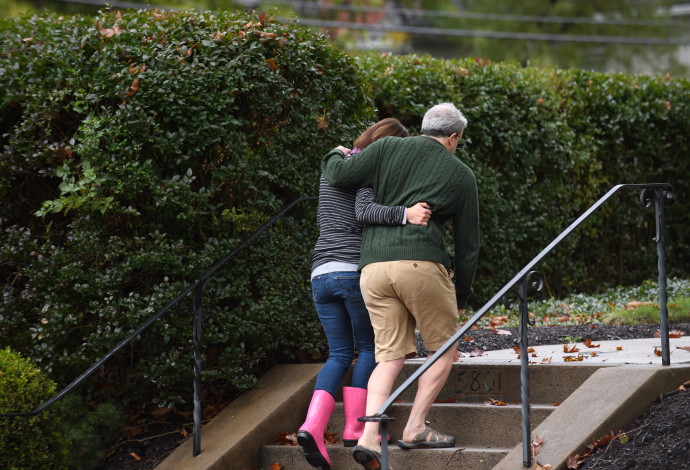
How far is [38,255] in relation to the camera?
516 cm

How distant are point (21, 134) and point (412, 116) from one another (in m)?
3.97

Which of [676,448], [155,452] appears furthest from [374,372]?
[155,452]

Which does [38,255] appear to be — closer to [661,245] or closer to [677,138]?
[661,245]

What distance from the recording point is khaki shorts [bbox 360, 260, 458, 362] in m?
4.03

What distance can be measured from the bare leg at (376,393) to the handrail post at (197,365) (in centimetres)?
120

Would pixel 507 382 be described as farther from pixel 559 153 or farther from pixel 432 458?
pixel 559 153

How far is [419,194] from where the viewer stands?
413cm

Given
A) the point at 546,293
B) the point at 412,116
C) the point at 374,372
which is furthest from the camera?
the point at 546,293

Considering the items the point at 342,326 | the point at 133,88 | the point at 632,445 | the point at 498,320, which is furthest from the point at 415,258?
the point at 498,320

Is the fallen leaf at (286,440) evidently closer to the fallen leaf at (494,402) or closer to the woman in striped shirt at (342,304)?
the woman in striped shirt at (342,304)

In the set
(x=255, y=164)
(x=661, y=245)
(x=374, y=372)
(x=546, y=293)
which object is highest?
(x=255, y=164)

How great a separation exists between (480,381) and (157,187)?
2.39 m

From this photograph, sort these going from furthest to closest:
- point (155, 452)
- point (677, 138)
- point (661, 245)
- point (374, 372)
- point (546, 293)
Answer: point (677, 138), point (546, 293), point (155, 452), point (661, 245), point (374, 372)

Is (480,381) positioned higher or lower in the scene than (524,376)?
lower
